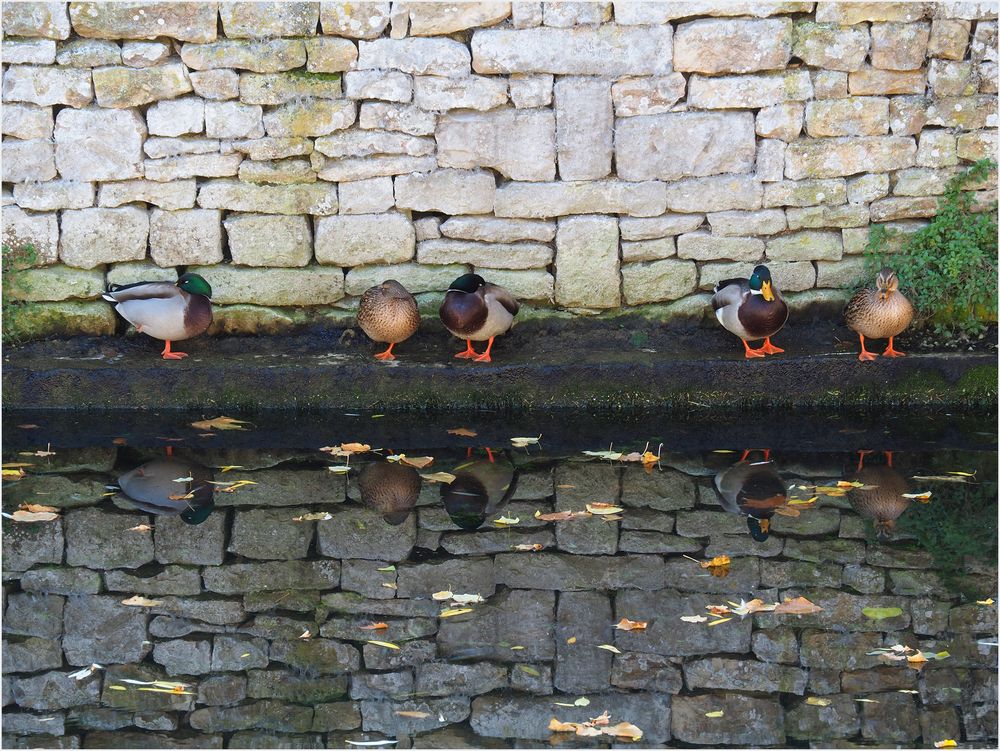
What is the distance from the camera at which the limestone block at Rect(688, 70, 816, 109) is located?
711 centimetres

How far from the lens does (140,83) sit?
7133mm

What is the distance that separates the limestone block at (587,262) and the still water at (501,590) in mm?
1319

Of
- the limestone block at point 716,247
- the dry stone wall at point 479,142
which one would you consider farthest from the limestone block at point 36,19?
the limestone block at point 716,247

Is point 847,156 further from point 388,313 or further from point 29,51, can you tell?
point 29,51

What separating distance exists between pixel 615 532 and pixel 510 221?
9.31 ft

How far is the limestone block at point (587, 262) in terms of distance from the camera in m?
7.32

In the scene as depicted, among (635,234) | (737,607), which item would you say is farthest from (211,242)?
(737,607)

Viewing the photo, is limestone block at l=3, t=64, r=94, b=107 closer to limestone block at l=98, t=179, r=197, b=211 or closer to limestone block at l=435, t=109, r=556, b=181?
limestone block at l=98, t=179, r=197, b=211

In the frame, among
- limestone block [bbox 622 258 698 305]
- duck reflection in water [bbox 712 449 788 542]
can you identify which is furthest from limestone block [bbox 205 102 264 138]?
duck reflection in water [bbox 712 449 788 542]

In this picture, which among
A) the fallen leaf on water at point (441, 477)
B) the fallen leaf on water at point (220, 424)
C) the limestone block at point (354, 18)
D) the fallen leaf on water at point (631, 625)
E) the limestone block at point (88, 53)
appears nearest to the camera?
the fallen leaf on water at point (631, 625)

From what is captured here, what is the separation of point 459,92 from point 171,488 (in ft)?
9.80

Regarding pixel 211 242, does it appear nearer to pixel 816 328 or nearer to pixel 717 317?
pixel 717 317

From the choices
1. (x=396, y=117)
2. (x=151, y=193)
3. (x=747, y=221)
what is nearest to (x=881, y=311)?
(x=747, y=221)

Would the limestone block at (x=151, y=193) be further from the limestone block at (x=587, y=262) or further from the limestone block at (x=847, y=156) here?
the limestone block at (x=847, y=156)
